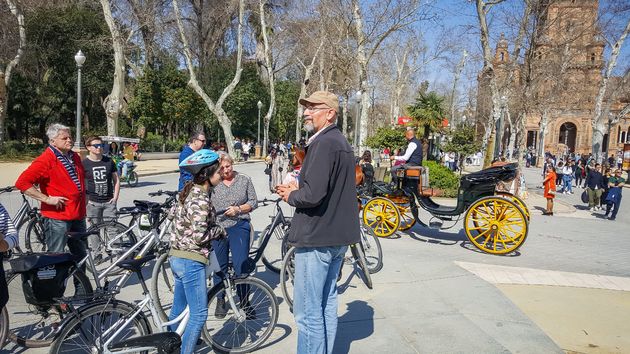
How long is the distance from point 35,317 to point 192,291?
2.13m

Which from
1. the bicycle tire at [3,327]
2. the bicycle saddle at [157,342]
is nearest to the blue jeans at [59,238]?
the bicycle tire at [3,327]

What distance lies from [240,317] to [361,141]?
16.8 m

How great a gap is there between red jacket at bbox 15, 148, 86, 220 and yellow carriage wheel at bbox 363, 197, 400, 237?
16.7ft

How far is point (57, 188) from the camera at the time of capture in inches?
185

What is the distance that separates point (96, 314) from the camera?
321 centimetres

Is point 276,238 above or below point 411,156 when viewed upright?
below

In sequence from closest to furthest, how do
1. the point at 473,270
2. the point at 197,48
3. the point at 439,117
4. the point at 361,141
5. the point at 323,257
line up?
the point at 323,257 → the point at 473,270 → the point at 361,141 → the point at 439,117 → the point at 197,48

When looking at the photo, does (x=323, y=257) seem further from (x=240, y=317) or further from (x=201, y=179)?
(x=240, y=317)

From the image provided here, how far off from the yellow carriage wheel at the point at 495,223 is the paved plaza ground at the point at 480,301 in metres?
0.25

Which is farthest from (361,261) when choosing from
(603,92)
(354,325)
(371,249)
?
(603,92)

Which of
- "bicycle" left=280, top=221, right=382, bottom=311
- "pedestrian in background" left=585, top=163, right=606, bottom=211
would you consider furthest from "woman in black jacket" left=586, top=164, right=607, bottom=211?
"bicycle" left=280, top=221, right=382, bottom=311

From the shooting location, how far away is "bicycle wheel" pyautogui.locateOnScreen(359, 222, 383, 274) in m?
6.37

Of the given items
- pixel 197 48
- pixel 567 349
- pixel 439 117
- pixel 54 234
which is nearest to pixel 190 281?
pixel 54 234

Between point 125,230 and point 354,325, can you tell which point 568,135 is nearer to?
point 354,325
